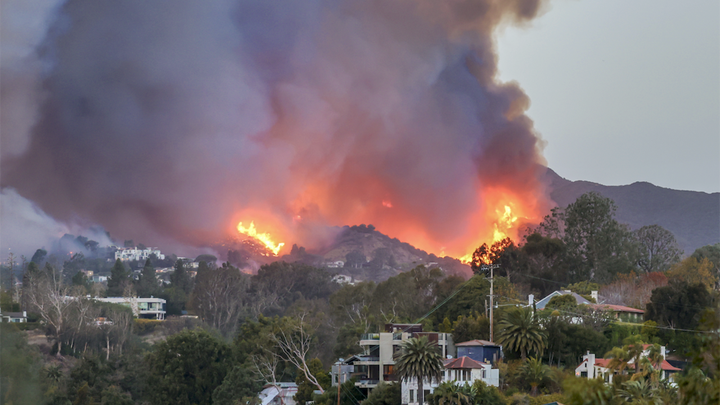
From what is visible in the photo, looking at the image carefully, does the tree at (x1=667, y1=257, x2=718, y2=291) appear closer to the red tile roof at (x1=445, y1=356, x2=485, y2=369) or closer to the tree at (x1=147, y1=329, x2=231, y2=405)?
the red tile roof at (x1=445, y1=356, x2=485, y2=369)

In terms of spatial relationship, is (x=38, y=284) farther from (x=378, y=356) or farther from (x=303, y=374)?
(x=378, y=356)

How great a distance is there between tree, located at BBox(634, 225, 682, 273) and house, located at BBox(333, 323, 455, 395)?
52.5m

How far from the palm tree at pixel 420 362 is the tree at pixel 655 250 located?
206 feet

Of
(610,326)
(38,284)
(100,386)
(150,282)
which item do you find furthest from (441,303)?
(150,282)

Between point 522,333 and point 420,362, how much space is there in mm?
9346

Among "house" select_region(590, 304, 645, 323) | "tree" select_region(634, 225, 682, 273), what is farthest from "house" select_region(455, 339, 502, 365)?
"tree" select_region(634, 225, 682, 273)

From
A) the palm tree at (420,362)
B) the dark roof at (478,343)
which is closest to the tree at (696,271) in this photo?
the dark roof at (478,343)

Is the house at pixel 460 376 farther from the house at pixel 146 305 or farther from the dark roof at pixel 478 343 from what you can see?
the house at pixel 146 305

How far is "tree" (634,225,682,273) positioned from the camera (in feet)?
370

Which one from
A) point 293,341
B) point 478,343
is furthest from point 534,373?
point 293,341

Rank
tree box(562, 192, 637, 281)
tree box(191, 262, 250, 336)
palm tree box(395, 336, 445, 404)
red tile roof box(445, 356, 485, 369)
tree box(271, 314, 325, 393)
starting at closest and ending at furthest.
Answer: palm tree box(395, 336, 445, 404)
red tile roof box(445, 356, 485, 369)
tree box(271, 314, 325, 393)
tree box(562, 192, 637, 281)
tree box(191, 262, 250, 336)

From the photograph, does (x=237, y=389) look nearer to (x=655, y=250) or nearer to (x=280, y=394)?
(x=280, y=394)

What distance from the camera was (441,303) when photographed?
94.2 metres

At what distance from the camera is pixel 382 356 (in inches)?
2783
